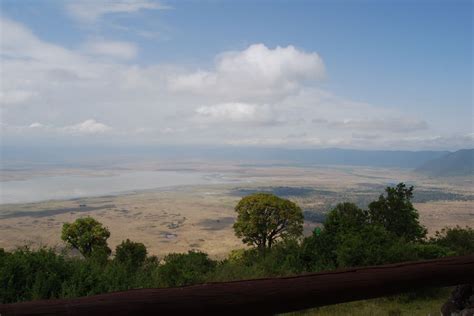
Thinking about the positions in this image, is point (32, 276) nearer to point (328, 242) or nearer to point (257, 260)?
point (328, 242)

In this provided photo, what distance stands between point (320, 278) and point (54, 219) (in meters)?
119

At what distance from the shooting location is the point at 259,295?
231cm

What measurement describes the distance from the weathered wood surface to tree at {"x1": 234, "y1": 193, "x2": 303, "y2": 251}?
3135 centimetres

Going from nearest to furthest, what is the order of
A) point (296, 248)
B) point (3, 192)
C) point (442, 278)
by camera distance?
point (442, 278) → point (296, 248) → point (3, 192)

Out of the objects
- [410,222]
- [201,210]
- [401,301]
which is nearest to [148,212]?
[201,210]

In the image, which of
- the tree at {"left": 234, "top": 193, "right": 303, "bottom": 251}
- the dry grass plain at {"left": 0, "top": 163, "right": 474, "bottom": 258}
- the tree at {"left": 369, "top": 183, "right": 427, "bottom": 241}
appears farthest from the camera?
the dry grass plain at {"left": 0, "top": 163, "right": 474, "bottom": 258}

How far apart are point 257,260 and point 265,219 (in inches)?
461

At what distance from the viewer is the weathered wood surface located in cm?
202

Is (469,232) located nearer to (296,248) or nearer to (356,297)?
(296,248)

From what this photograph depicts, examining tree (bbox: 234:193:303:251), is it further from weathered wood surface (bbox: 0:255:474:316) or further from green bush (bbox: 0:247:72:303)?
weathered wood surface (bbox: 0:255:474:316)

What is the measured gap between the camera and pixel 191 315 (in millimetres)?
2186

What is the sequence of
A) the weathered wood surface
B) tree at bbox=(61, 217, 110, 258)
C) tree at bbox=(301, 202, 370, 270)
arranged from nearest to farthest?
the weathered wood surface → tree at bbox=(301, 202, 370, 270) → tree at bbox=(61, 217, 110, 258)

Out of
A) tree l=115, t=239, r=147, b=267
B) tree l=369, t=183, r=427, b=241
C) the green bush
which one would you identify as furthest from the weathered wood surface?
tree l=115, t=239, r=147, b=267

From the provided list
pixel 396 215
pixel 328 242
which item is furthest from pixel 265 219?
pixel 328 242
